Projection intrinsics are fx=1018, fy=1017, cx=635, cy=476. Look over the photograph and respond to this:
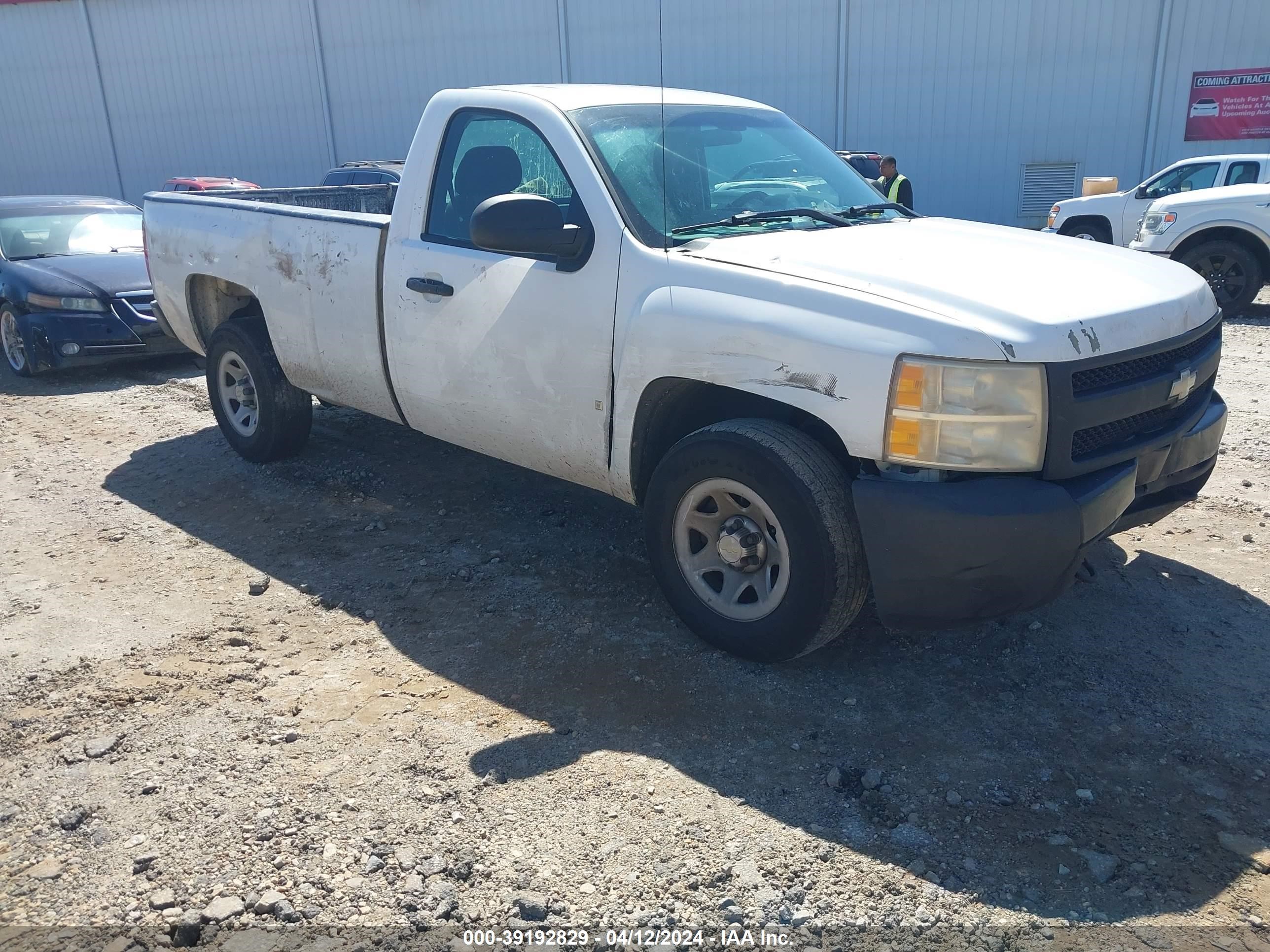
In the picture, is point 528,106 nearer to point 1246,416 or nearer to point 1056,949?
point 1056,949

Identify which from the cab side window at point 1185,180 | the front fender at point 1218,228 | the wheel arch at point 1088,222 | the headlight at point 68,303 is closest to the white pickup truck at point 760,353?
the headlight at point 68,303

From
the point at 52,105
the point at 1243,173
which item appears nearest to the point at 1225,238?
the point at 1243,173

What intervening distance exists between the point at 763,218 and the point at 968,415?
1.45 m

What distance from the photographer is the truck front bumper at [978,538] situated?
3.06 m

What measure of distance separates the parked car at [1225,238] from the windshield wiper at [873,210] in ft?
27.1

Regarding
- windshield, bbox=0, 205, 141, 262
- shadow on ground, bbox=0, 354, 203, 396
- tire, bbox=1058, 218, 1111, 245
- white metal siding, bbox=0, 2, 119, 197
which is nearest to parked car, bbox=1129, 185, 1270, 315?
tire, bbox=1058, 218, 1111, 245

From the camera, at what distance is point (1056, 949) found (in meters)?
2.42

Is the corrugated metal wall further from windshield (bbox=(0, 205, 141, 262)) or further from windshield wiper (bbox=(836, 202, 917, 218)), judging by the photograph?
windshield wiper (bbox=(836, 202, 917, 218))

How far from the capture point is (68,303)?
8.95 metres

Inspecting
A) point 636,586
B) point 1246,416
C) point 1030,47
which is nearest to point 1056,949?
point 636,586

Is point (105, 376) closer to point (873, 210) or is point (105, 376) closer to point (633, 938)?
point (873, 210)

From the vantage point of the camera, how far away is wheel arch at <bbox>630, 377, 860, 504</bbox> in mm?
3619

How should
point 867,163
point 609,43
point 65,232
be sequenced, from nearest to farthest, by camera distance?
point 65,232 < point 867,163 < point 609,43

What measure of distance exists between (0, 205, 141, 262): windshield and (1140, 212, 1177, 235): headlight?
11236mm
